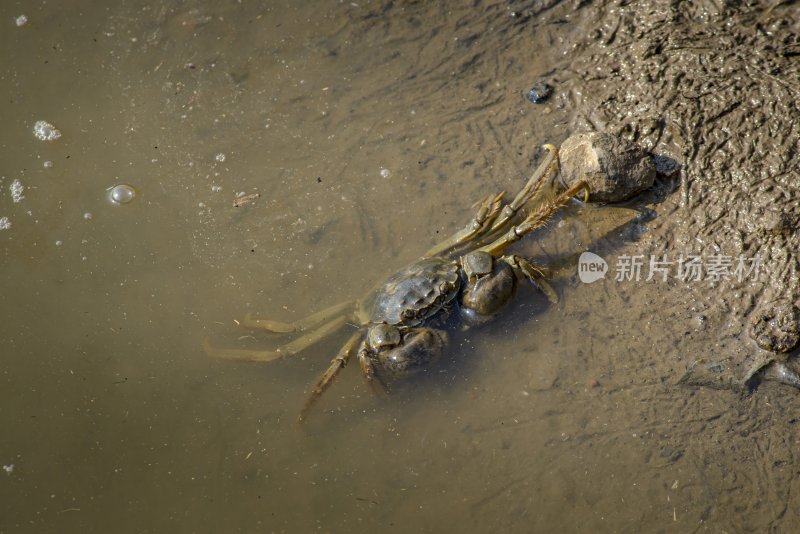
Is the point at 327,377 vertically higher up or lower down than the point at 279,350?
lower down

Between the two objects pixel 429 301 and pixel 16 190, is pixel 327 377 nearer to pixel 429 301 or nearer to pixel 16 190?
pixel 429 301

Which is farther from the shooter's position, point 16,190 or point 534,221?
point 16,190

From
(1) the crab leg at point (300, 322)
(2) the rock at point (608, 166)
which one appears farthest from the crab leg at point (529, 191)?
(1) the crab leg at point (300, 322)

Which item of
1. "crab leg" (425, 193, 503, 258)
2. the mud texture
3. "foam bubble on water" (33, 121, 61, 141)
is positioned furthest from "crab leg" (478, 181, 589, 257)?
"foam bubble on water" (33, 121, 61, 141)

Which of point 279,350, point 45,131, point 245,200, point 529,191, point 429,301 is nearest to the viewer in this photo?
point 429,301

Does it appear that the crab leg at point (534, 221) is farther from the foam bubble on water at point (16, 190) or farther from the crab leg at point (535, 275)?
the foam bubble on water at point (16, 190)

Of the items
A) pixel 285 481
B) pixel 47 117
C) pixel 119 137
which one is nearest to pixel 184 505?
pixel 285 481

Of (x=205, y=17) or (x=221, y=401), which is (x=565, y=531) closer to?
(x=221, y=401)

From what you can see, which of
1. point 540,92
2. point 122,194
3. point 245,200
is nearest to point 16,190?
point 122,194
